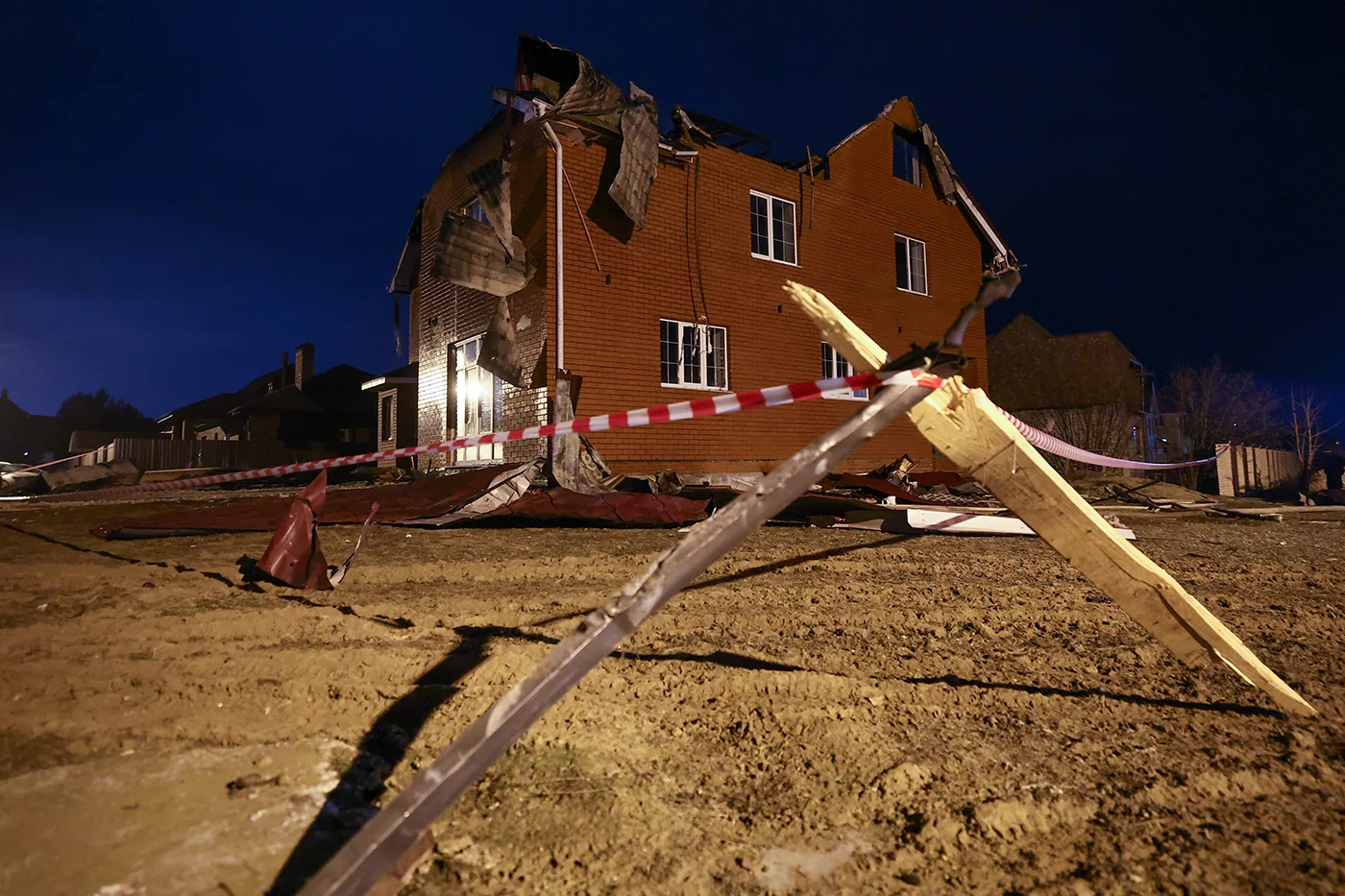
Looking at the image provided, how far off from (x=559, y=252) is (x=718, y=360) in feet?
12.4

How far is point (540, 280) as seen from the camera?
11.6 m

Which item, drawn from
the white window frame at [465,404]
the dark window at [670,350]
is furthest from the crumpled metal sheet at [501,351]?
the dark window at [670,350]

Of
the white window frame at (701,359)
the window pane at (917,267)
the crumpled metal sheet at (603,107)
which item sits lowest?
the white window frame at (701,359)

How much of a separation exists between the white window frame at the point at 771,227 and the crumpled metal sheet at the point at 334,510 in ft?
24.6

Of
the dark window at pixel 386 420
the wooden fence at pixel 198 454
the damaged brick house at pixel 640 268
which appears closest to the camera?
the damaged brick house at pixel 640 268

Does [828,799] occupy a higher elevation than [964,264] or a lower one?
lower

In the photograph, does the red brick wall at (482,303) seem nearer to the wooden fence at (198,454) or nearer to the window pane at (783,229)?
the window pane at (783,229)

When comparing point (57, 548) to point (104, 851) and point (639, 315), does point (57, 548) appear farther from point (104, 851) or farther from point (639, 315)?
point (639, 315)

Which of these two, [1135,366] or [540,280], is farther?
[1135,366]

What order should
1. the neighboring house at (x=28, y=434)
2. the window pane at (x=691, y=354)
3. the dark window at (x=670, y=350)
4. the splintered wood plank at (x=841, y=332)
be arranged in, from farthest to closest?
1. the neighboring house at (x=28, y=434)
2. the window pane at (x=691, y=354)
3. the dark window at (x=670, y=350)
4. the splintered wood plank at (x=841, y=332)

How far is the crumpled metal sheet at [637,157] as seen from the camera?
11805 millimetres

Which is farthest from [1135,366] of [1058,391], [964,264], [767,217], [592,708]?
[592,708]

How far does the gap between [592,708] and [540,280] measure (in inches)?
396

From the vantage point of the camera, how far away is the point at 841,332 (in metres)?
2.44
